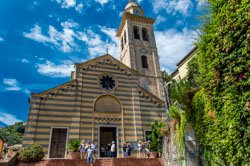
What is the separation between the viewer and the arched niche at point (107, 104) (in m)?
17.1

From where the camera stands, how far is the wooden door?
14.5 meters

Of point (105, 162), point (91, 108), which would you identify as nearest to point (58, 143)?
point (91, 108)

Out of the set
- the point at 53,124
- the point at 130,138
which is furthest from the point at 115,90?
the point at 53,124

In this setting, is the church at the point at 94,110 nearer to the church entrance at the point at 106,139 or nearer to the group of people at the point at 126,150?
the church entrance at the point at 106,139

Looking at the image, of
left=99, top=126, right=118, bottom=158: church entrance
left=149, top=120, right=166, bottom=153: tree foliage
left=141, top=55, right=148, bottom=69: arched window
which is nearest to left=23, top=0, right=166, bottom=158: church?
left=99, top=126, right=118, bottom=158: church entrance

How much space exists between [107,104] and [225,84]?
40.6 ft

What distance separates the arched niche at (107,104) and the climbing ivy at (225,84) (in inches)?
400

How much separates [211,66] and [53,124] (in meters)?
12.8

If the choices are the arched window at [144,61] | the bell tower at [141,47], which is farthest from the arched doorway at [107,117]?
the arched window at [144,61]

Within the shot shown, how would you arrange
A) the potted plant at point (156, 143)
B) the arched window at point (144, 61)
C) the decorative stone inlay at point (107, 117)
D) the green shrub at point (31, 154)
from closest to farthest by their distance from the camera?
the green shrub at point (31, 154), the potted plant at point (156, 143), the decorative stone inlay at point (107, 117), the arched window at point (144, 61)

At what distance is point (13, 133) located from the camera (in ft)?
148

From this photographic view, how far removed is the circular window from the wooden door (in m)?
5.52

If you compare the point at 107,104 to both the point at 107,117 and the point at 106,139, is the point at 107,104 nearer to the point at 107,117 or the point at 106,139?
the point at 107,117

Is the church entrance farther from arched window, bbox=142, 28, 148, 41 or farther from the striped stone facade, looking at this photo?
arched window, bbox=142, 28, 148, 41
